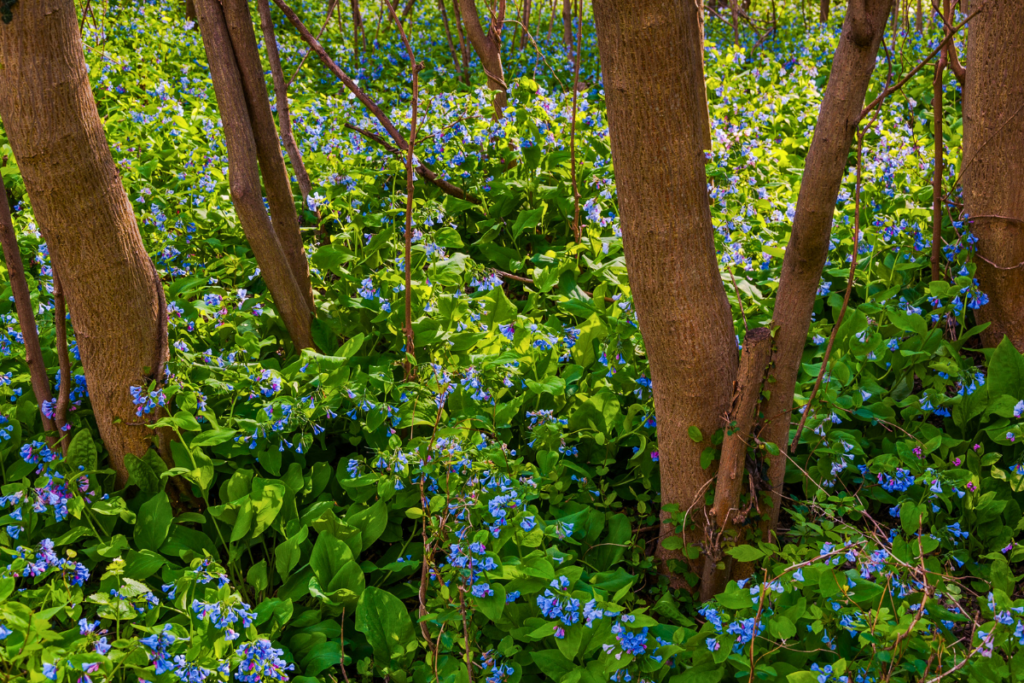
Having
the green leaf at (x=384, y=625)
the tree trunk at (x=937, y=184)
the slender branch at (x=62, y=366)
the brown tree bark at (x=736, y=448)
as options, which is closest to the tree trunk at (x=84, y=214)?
the slender branch at (x=62, y=366)

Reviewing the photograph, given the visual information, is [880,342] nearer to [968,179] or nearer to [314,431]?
[968,179]

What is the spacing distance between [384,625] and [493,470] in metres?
0.46

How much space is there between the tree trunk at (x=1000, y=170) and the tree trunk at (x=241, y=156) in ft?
7.75

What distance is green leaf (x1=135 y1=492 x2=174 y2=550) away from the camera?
1.97 meters

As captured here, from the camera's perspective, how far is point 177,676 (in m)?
1.57

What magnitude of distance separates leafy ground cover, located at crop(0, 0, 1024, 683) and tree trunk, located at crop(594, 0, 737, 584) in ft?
0.42

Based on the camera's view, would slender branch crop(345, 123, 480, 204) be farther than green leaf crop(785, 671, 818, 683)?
Yes

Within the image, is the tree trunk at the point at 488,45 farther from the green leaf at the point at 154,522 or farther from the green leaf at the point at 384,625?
the green leaf at the point at 384,625

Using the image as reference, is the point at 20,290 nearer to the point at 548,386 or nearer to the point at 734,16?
the point at 548,386

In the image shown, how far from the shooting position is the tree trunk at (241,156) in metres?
2.44

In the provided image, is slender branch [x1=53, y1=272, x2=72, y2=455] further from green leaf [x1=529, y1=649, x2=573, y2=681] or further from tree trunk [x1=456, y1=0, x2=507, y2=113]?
tree trunk [x1=456, y1=0, x2=507, y2=113]

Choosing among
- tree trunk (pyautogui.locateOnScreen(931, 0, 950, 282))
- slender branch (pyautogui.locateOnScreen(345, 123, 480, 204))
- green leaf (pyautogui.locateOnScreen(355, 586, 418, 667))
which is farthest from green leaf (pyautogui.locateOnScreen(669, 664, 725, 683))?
slender branch (pyautogui.locateOnScreen(345, 123, 480, 204))

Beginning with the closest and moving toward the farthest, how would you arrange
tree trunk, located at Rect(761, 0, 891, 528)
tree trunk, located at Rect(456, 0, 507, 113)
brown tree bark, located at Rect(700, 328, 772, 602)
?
tree trunk, located at Rect(761, 0, 891, 528), brown tree bark, located at Rect(700, 328, 772, 602), tree trunk, located at Rect(456, 0, 507, 113)

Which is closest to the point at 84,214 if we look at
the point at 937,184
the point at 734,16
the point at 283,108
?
the point at 283,108
